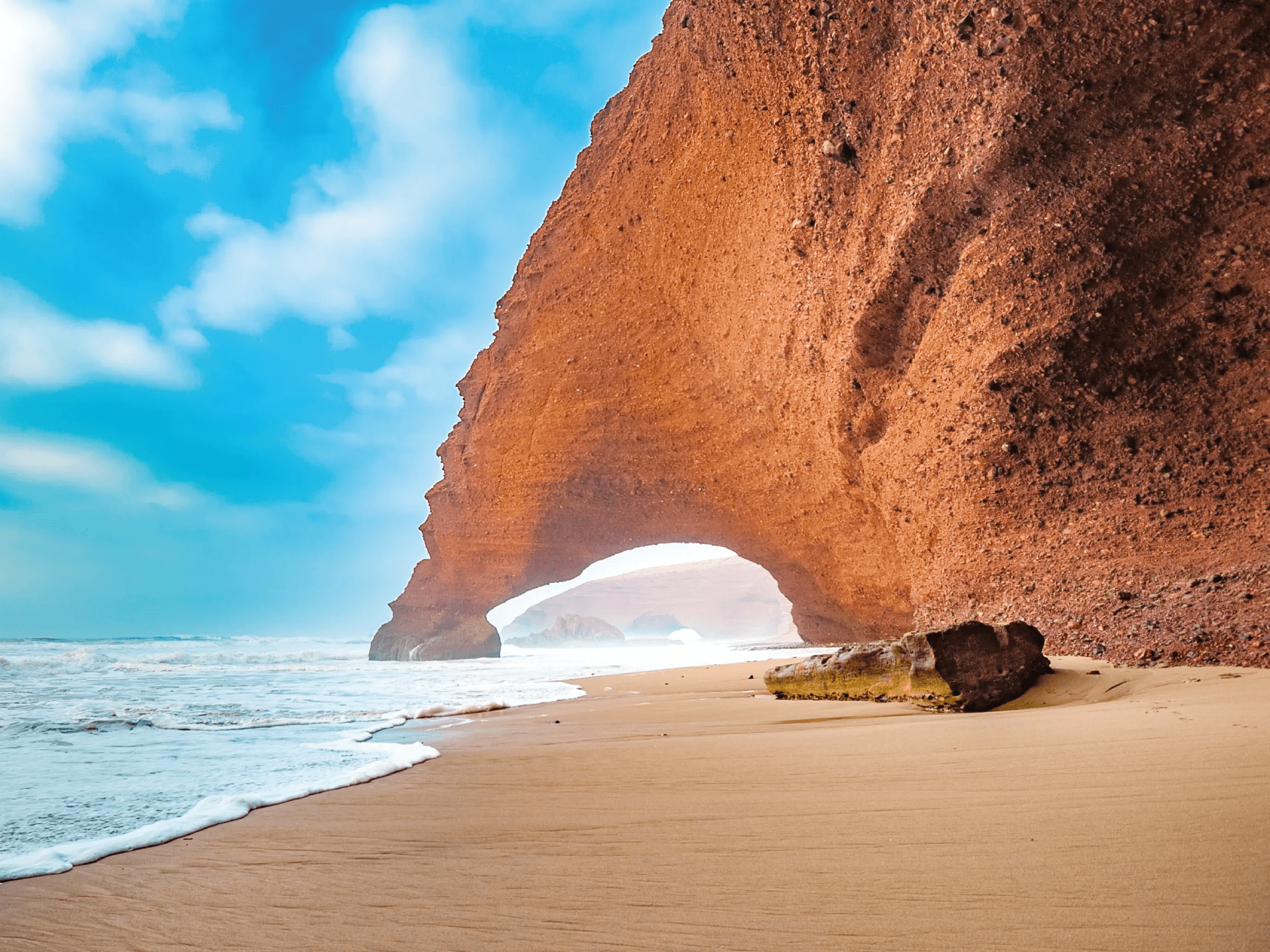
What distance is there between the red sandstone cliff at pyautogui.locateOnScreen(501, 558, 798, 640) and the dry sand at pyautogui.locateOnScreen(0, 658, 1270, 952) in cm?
7858

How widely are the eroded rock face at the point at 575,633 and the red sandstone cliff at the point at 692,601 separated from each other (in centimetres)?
1875

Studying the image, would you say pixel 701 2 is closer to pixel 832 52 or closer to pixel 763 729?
pixel 832 52

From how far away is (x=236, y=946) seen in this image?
113 cm

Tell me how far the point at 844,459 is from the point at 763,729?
715 cm

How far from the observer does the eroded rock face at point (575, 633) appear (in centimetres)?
5881

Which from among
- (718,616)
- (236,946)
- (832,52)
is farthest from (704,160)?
(718,616)

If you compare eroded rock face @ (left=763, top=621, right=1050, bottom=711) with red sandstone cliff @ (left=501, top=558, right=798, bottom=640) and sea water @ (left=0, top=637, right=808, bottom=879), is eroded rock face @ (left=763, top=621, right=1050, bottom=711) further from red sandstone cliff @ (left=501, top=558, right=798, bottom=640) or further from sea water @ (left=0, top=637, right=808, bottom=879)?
red sandstone cliff @ (left=501, top=558, right=798, bottom=640)


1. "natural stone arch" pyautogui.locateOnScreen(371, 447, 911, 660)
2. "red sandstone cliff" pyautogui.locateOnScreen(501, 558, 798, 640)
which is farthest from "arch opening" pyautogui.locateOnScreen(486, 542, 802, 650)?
"natural stone arch" pyautogui.locateOnScreen(371, 447, 911, 660)

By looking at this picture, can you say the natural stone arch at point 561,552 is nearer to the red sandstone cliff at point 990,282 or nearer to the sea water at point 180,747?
the red sandstone cliff at point 990,282

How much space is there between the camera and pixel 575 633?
5931 centimetres

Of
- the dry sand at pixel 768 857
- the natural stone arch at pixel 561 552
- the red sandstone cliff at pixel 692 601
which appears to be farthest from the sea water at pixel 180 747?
the red sandstone cliff at pixel 692 601

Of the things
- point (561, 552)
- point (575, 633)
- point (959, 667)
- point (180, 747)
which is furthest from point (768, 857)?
point (575, 633)

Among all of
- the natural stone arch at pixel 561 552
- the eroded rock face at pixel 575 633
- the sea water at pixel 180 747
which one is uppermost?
the natural stone arch at pixel 561 552

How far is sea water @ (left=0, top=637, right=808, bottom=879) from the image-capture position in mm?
2104
